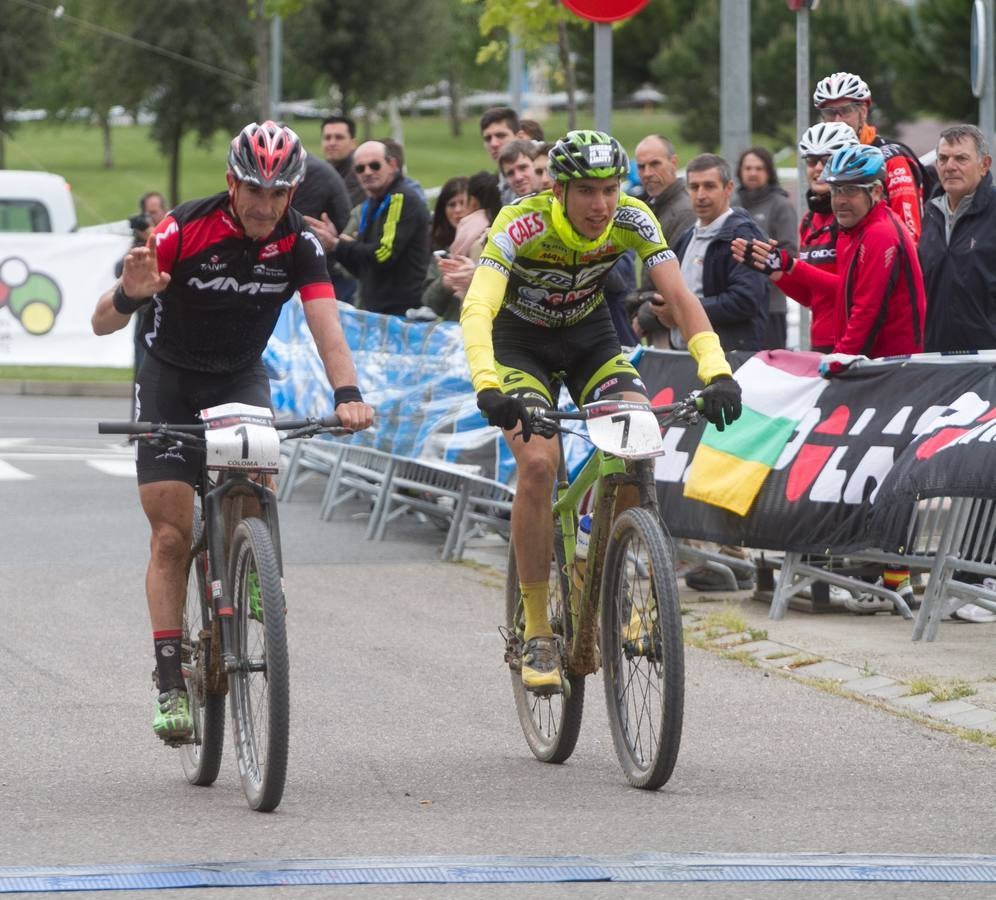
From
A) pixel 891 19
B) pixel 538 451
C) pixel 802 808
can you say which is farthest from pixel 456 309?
pixel 891 19

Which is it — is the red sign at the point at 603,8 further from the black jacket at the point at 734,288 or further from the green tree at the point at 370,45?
the green tree at the point at 370,45

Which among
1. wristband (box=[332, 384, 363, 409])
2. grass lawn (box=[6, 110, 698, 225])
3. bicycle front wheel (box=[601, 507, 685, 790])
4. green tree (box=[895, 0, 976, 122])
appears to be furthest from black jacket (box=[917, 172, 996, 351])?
grass lawn (box=[6, 110, 698, 225])

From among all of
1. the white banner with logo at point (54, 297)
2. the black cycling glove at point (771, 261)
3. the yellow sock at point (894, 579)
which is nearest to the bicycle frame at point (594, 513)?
the black cycling glove at point (771, 261)

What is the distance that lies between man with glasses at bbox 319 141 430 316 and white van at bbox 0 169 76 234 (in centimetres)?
→ 1914

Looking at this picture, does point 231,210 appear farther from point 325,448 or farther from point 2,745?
point 325,448

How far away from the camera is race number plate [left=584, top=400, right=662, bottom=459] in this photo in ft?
19.7

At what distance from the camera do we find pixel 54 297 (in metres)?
23.9

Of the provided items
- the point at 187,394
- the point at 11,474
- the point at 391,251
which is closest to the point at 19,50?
the point at 11,474

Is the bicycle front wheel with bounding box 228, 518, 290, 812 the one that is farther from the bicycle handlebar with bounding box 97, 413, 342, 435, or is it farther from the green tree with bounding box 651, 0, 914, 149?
the green tree with bounding box 651, 0, 914, 149

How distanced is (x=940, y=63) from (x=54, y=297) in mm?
32758

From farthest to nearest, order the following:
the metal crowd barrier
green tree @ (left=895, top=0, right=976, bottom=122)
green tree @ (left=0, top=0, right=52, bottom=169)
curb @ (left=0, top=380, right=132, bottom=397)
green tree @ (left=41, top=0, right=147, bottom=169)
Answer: green tree @ (left=0, top=0, right=52, bottom=169), green tree @ (left=895, top=0, right=976, bottom=122), green tree @ (left=41, top=0, right=147, bottom=169), curb @ (left=0, top=380, right=132, bottom=397), the metal crowd barrier

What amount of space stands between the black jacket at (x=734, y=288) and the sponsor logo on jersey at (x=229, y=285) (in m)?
4.33

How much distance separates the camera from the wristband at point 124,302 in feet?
19.6

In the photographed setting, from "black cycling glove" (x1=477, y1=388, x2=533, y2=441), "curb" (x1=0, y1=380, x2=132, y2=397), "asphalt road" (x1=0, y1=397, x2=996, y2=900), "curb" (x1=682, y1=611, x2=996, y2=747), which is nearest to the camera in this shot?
"asphalt road" (x1=0, y1=397, x2=996, y2=900)
